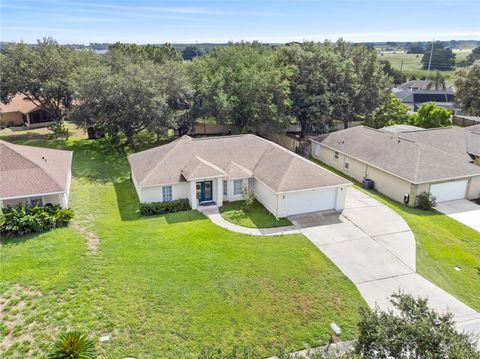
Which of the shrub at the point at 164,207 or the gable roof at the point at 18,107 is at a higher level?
the gable roof at the point at 18,107

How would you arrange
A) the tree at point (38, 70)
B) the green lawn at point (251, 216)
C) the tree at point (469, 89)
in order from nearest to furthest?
the green lawn at point (251, 216) → the tree at point (38, 70) → the tree at point (469, 89)

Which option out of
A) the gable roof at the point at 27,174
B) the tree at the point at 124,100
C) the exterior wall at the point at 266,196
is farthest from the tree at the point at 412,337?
the tree at the point at 124,100

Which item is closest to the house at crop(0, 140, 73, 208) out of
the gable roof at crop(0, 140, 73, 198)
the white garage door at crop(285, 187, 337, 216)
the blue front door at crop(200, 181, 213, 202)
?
the gable roof at crop(0, 140, 73, 198)

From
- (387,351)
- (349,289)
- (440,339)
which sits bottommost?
(349,289)

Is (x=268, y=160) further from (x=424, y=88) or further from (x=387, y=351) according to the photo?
(x=424, y=88)

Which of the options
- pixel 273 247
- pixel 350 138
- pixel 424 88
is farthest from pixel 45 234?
pixel 424 88

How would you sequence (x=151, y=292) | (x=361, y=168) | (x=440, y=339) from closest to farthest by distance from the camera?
1. (x=440, y=339)
2. (x=151, y=292)
3. (x=361, y=168)

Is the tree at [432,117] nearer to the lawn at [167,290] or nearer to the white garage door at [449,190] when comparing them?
the white garage door at [449,190]

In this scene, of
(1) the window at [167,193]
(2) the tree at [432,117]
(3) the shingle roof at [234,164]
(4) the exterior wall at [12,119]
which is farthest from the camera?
(4) the exterior wall at [12,119]
